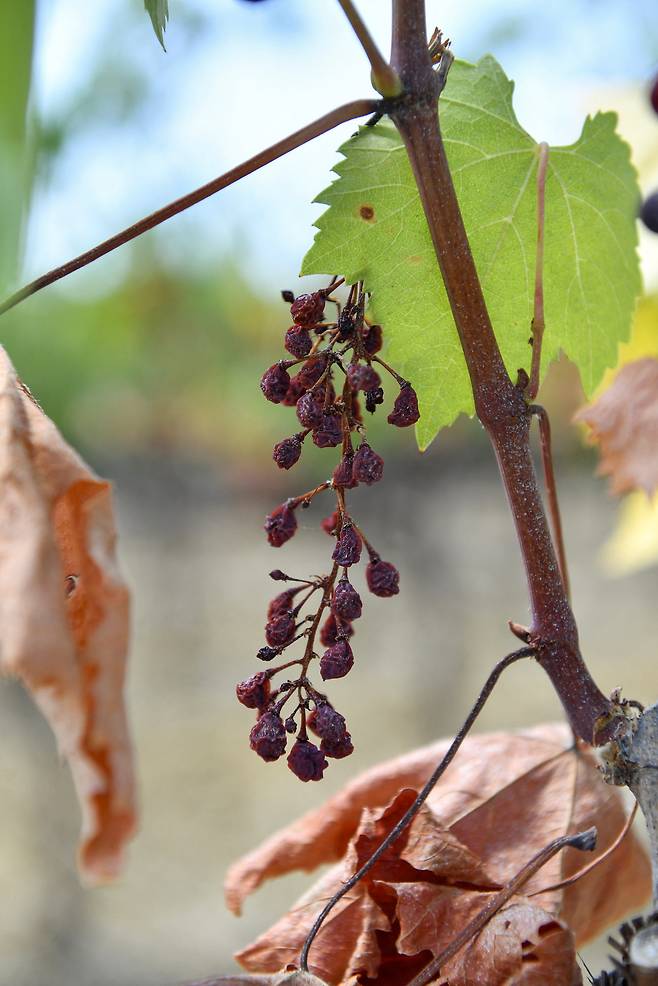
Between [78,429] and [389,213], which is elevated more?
[78,429]

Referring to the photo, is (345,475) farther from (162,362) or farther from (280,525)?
(162,362)

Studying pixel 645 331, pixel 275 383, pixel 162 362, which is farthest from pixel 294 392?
pixel 162 362

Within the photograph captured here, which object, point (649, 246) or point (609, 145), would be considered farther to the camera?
point (649, 246)

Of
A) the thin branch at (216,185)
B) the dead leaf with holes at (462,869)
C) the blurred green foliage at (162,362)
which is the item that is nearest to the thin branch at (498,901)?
the dead leaf with holes at (462,869)

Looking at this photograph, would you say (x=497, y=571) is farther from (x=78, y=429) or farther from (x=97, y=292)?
(x=97, y=292)

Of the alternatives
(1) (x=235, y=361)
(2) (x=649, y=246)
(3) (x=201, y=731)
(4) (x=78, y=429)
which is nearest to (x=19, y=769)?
(3) (x=201, y=731)

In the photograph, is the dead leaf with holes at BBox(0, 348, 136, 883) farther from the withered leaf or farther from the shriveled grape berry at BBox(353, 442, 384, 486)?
the withered leaf

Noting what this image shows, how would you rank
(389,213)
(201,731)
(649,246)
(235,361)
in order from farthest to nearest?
(201,731), (235,361), (649,246), (389,213)

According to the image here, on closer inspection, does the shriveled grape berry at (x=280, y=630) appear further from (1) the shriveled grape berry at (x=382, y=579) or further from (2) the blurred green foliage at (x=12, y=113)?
(2) the blurred green foliage at (x=12, y=113)
